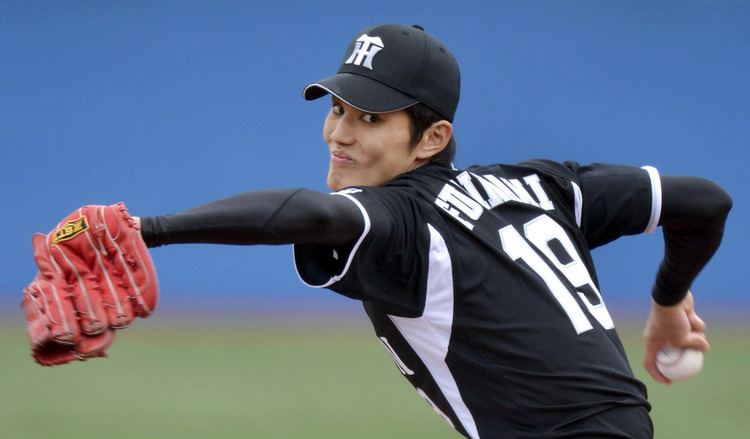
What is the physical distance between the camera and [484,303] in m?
2.68

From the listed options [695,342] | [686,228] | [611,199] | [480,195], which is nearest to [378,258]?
[480,195]

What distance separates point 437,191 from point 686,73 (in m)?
6.22

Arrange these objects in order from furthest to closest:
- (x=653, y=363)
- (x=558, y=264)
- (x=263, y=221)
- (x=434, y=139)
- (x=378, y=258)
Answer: (x=653, y=363) < (x=434, y=139) < (x=558, y=264) < (x=378, y=258) < (x=263, y=221)

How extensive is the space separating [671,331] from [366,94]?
1.25 meters

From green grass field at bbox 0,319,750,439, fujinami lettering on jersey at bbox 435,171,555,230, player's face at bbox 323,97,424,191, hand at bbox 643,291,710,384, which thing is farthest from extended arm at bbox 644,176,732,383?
green grass field at bbox 0,319,750,439

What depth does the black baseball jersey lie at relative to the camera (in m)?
2.54

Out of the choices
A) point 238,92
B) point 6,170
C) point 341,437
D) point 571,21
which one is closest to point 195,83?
point 238,92

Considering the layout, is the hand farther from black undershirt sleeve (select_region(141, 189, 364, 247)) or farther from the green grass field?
the green grass field

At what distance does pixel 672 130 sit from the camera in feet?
27.4

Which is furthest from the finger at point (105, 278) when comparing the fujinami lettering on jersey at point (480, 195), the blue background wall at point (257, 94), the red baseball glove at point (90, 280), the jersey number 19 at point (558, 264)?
the blue background wall at point (257, 94)

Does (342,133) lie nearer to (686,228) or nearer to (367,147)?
(367,147)

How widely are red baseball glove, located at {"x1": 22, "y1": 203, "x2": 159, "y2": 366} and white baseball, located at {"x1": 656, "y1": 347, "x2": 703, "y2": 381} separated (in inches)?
70.6

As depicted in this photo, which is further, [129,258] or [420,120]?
[420,120]

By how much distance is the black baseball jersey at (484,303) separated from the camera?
2.54 meters
